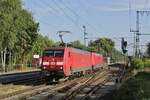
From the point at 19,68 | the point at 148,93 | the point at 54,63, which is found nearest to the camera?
the point at 148,93

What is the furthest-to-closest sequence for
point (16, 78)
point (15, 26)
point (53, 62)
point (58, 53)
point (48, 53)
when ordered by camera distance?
point (15, 26) < point (16, 78) < point (48, 53) < point (58, 53) < point (53, 62)

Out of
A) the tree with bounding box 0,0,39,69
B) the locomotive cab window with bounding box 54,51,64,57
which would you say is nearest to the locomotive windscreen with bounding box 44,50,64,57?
the locomotive cab window with bounding box 54,51,64,57

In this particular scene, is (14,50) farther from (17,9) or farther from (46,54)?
(46,54)

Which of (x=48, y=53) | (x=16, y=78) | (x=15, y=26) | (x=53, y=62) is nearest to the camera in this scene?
(x=53, y=62)

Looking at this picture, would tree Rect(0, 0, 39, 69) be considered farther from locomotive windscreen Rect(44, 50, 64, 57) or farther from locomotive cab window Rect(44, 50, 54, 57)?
locomotive windscreen Rect(44, 50, 64, 57)

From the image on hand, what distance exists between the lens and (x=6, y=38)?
72625 mm

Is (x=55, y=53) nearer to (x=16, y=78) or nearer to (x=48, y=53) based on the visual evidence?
(x=48, y=53)

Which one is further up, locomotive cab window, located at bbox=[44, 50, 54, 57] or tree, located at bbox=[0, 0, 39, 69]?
tree, located at bbox=[0, 0, 39, 69]

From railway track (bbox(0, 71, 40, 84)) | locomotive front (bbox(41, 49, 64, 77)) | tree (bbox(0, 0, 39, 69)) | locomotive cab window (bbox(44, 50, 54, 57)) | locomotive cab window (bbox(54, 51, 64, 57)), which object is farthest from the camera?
tree (bbox(0, 0, 39, 69))

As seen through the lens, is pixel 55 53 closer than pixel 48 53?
Yes

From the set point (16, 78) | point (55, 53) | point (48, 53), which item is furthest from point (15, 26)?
point (55, 53)

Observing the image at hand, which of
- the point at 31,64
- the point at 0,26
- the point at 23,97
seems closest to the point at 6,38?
the point at 0,26

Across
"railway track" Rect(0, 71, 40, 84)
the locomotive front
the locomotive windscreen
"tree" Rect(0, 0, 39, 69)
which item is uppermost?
"tree" Rect(0, 0, 39, 69)

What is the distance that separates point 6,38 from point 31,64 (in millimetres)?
18952
